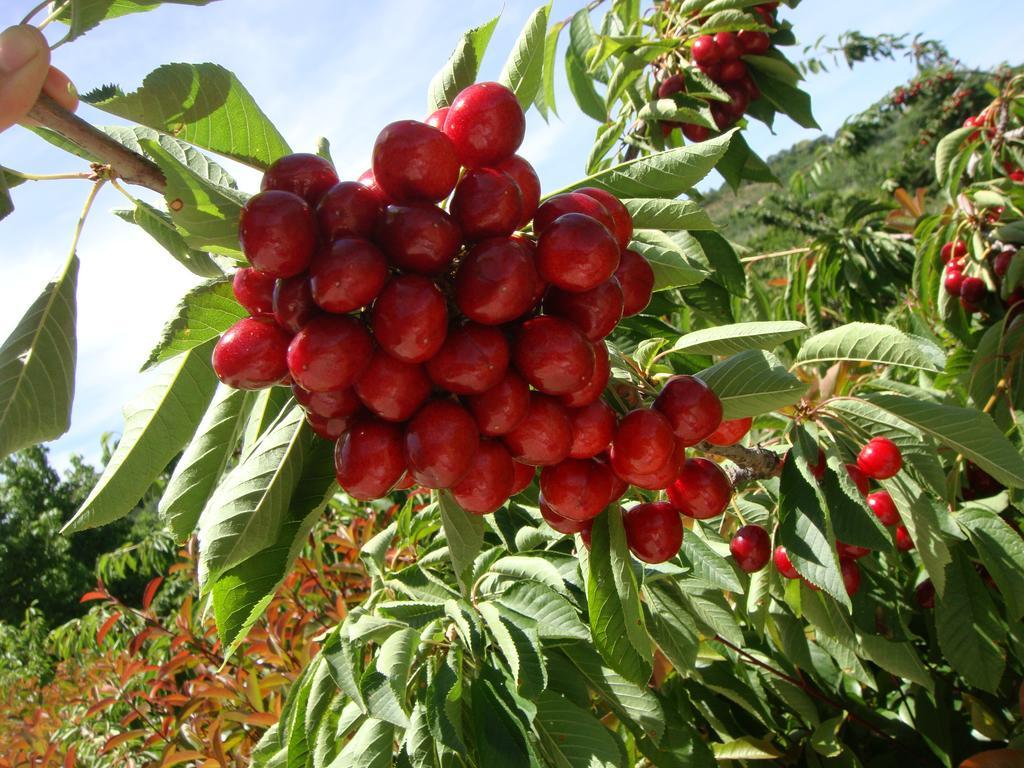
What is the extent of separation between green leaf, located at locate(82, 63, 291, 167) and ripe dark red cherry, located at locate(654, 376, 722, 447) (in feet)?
1.80

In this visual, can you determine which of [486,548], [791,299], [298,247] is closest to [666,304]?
[486,548]

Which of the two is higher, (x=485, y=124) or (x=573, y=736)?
(x=485, y=124)

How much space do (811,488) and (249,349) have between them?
0.95 meters

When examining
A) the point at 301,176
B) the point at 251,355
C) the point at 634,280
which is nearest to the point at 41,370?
the point at 251,355

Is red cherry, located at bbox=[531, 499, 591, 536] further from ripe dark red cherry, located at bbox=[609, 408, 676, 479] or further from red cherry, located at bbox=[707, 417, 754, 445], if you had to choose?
red cherry, located at bbox=[707, 417, 754, 445]

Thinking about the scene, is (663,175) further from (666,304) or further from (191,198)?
(666,304)

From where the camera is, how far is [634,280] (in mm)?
862

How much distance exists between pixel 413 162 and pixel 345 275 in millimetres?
144

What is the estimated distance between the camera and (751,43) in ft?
7.24

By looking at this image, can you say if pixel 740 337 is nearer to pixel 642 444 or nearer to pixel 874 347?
pixel 642 444

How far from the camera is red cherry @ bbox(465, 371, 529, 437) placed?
729 millimetres

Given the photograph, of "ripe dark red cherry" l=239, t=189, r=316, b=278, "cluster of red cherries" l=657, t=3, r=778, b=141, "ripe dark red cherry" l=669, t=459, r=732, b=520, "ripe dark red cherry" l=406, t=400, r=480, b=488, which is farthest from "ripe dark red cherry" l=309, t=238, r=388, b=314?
"cluster of red cherries" l=657, t=3, r=778, b=141

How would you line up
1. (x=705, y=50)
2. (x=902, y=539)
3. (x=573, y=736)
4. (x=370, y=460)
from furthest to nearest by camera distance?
(x=705, y=50)
(x=902, y=539)
(x=573, y=736)
(x=370, y=460)

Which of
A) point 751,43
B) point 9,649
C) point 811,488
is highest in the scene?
point 751,43
